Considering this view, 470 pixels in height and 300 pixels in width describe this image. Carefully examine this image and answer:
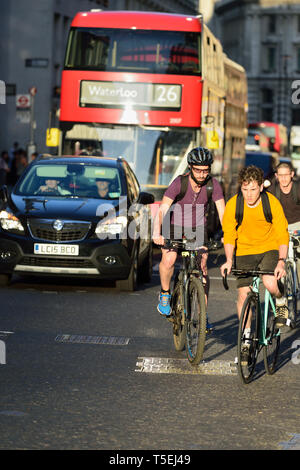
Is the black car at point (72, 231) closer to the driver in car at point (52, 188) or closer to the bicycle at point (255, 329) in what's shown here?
the driver in car at point (52, 188)

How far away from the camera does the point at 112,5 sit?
221ft

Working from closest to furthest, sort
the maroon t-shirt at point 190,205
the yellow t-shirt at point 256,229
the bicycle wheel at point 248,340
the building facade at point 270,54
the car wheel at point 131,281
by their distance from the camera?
1. the bicycle wheel at point 248,340
2. the yellow t-shirt at point 256,229
3. the maroon t-shirt at point 190,205
4. the car wheel at point 131,281
5. the building facade at point 270,54

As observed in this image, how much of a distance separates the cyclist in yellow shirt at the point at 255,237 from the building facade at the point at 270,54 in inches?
5151

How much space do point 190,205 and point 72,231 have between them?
414 centimetres

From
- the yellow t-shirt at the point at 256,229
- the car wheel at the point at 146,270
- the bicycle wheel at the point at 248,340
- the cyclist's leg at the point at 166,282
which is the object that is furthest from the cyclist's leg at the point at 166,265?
the car wheel at the point at 146,270

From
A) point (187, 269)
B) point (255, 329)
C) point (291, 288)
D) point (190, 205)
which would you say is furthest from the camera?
point (291, 288)

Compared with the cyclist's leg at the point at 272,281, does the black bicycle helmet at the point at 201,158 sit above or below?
above

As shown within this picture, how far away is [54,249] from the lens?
1350 cm

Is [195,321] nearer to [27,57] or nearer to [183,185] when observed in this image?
[183,185]

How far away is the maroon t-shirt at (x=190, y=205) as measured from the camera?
9.52 m

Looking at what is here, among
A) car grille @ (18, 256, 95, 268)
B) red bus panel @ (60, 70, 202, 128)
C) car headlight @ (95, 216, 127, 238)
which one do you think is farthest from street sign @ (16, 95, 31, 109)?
car grille @ (18, 256, 95, 268)

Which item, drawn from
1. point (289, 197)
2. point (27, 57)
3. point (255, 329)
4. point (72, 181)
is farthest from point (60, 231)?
point (27, 57)
